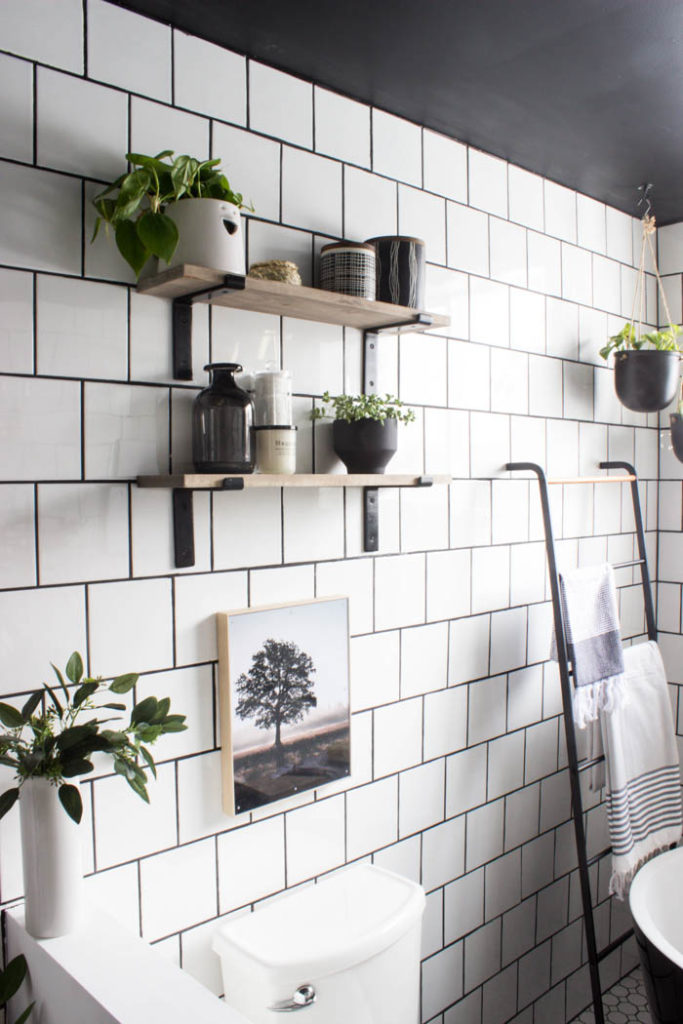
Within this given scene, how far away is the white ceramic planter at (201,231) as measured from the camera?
1252 mm

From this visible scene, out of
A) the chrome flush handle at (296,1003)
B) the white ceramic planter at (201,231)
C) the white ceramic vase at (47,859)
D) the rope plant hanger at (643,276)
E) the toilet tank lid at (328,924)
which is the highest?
the rope plant hanger at (643,276)

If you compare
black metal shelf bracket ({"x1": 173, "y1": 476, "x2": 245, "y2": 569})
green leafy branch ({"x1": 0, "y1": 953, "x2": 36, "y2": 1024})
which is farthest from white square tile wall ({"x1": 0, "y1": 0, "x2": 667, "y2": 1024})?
green leafy branch ({"x1": 0, "y1": 953, "x2": 36, "y2": 1024})

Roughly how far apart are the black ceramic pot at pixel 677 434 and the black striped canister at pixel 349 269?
4.05 ft

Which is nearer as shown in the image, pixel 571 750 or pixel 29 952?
pixel 29 952

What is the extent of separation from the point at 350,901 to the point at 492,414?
1.11 m

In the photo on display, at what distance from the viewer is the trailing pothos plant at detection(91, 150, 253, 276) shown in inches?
46.7

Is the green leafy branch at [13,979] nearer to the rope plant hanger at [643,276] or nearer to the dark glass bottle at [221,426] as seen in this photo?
the dark glass bottle at [221,426]

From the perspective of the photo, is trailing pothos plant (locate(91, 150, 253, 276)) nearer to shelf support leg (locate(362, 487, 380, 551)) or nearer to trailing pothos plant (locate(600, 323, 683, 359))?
shelf support leg (locate(362, 487, 380, 551))

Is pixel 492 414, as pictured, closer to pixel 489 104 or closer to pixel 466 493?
pixel 466 493

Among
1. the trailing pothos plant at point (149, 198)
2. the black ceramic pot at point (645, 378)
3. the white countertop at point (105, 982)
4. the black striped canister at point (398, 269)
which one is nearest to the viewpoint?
the white countertop at point (105, 982)

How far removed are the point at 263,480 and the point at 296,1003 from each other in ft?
2.68

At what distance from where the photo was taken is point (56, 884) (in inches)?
43.7

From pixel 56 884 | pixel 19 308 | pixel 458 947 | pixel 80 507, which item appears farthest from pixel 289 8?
pixel 458 947

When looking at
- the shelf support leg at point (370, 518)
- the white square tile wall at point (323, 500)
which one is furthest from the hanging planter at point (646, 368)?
the shelf support leg at point (370, 518)
